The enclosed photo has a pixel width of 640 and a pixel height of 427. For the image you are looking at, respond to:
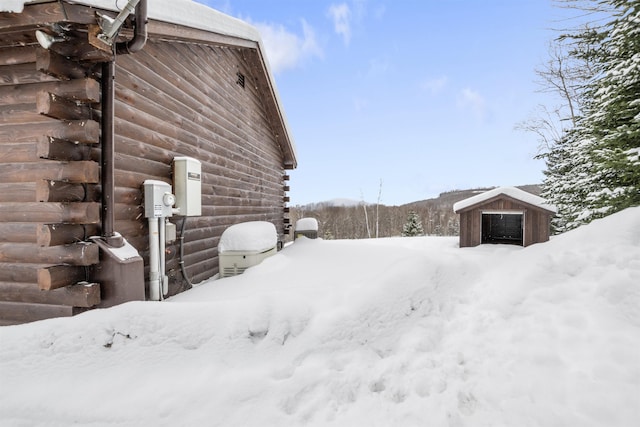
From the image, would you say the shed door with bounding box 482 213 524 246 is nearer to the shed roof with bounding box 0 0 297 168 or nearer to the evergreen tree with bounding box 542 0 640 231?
the evergreen tree with bounding box 542 0 640 231

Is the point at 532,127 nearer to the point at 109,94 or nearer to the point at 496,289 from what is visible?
the point at 496,289

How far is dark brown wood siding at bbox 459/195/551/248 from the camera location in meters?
11.0

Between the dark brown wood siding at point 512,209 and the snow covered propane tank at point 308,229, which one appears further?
the dark brown wood siding at point 512,209

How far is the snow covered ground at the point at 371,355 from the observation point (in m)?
1.95

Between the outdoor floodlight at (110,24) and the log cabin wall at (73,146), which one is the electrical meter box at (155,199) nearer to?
the log cabin wall at (73,146)

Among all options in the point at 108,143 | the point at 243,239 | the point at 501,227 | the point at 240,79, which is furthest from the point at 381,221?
the point at 108,143

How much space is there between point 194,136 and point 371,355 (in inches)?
187

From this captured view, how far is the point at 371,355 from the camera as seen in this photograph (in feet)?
8.35

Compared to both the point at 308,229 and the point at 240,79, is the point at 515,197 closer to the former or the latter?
the point at 308,229

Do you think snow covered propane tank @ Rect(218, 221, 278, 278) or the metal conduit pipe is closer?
Result: the metal conduit pipe

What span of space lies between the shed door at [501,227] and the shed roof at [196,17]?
11130 mm

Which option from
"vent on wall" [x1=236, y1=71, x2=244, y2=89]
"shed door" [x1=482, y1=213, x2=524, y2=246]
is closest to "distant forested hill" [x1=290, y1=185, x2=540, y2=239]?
"shed door" [x1=482, y1=213, x2=524, y2=246]

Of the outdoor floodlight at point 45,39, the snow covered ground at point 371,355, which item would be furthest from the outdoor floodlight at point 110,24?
the snow covered ground at point 371,355

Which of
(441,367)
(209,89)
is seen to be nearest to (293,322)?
(441,367)
